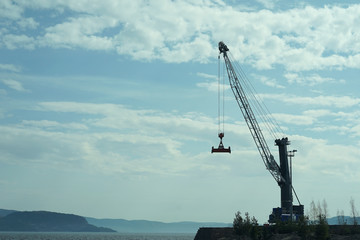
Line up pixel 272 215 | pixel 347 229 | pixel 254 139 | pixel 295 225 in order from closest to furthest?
pixel 347 229 < pixel 295 225 < pixel 272 215 < pixel 254 139

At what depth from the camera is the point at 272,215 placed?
125 metres

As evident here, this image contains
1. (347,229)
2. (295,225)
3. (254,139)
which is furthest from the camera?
(254,139)

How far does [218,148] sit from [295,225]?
26.3m

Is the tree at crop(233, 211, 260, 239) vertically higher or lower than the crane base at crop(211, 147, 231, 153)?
lower

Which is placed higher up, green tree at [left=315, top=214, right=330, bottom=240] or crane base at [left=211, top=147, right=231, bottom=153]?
crane base at [left=211, top=147, right=231, bottom=153]

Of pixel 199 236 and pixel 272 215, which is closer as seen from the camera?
pixel 199 236

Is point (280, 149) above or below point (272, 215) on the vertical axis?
above

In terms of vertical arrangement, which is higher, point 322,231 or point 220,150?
point 220,150

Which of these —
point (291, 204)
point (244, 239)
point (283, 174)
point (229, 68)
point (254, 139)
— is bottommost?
point (244, 239)

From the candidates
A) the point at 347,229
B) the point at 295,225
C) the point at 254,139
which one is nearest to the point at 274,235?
the point at 295,225

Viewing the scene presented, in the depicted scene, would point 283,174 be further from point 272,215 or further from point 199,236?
point 199,236

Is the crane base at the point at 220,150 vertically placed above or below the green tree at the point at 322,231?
above

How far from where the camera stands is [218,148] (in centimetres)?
10381

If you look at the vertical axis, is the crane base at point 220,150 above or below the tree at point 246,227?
above
